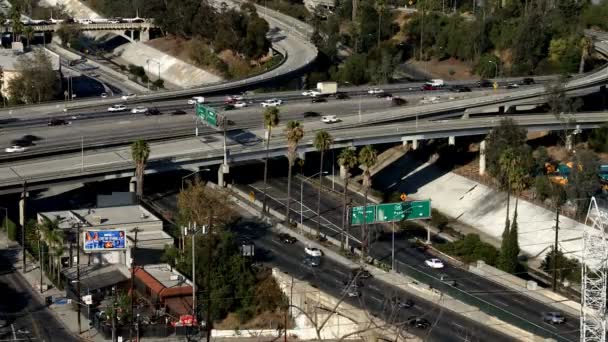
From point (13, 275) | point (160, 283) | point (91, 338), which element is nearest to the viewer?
point (91, 338)

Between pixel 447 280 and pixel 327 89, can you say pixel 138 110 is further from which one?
pixel 447 280

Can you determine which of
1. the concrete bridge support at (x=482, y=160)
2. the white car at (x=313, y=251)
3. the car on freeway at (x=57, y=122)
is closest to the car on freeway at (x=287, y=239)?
A: the white car at (x=313, y=251)

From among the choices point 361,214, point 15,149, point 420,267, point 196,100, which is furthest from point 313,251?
point 196,100

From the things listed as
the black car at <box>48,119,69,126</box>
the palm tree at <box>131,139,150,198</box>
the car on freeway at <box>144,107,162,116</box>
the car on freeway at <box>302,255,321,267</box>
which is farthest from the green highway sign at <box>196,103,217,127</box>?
the car on freeway at <box>302,255,321,267</box>

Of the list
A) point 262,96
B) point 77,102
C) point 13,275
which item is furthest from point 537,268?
point 77,102

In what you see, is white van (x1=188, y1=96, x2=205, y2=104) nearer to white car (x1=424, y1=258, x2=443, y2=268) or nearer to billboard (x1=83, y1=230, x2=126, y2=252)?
billboard (x1=83, y1=230, x2=126, y2=252)

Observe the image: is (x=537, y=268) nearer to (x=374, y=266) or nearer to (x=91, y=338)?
(x=374, y=266)
